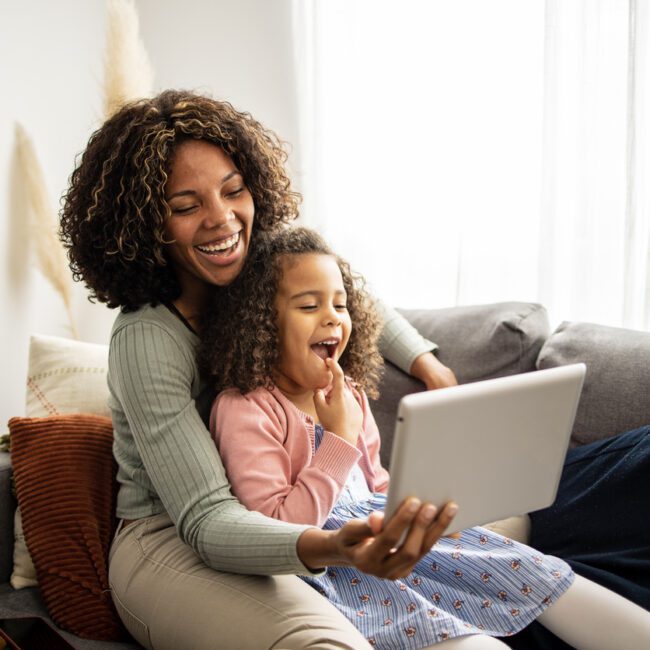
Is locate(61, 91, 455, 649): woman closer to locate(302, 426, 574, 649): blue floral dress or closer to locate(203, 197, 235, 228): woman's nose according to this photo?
locate(203, 197, 235, 228): woman's nose

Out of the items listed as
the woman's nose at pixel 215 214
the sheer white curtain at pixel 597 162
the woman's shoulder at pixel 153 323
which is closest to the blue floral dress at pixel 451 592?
the woman's shoulder at pixel 153 323

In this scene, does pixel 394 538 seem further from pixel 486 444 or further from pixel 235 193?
pixel 235 193

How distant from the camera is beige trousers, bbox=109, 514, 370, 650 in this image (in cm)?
120

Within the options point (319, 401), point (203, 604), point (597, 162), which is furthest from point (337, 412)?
point (597, 162)

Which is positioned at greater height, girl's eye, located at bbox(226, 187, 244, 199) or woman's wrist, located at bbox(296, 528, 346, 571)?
girl's eye, located at bbox(226, 187, 244, 199)

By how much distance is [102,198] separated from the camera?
4.99 feet

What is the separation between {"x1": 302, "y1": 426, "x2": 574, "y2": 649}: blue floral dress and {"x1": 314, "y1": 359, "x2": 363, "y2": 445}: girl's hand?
151mm

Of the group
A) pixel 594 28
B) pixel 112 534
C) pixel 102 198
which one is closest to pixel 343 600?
pixel 112 534

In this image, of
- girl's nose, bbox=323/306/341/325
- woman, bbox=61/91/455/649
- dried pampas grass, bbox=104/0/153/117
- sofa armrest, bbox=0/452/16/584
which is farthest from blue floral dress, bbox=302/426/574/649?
dried pampas grass, bbox=104/0/153/117

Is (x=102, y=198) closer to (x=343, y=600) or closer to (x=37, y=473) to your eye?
(x=37, y=473)

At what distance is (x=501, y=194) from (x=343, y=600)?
1.52 metres

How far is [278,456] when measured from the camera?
4.60 feet

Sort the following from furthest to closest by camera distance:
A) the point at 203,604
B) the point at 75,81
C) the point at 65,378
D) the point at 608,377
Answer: the point at 75,81 → the point at 65,378 → the point at 608,377 → the point at 203,604

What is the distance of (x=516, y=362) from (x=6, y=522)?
1.22 m
